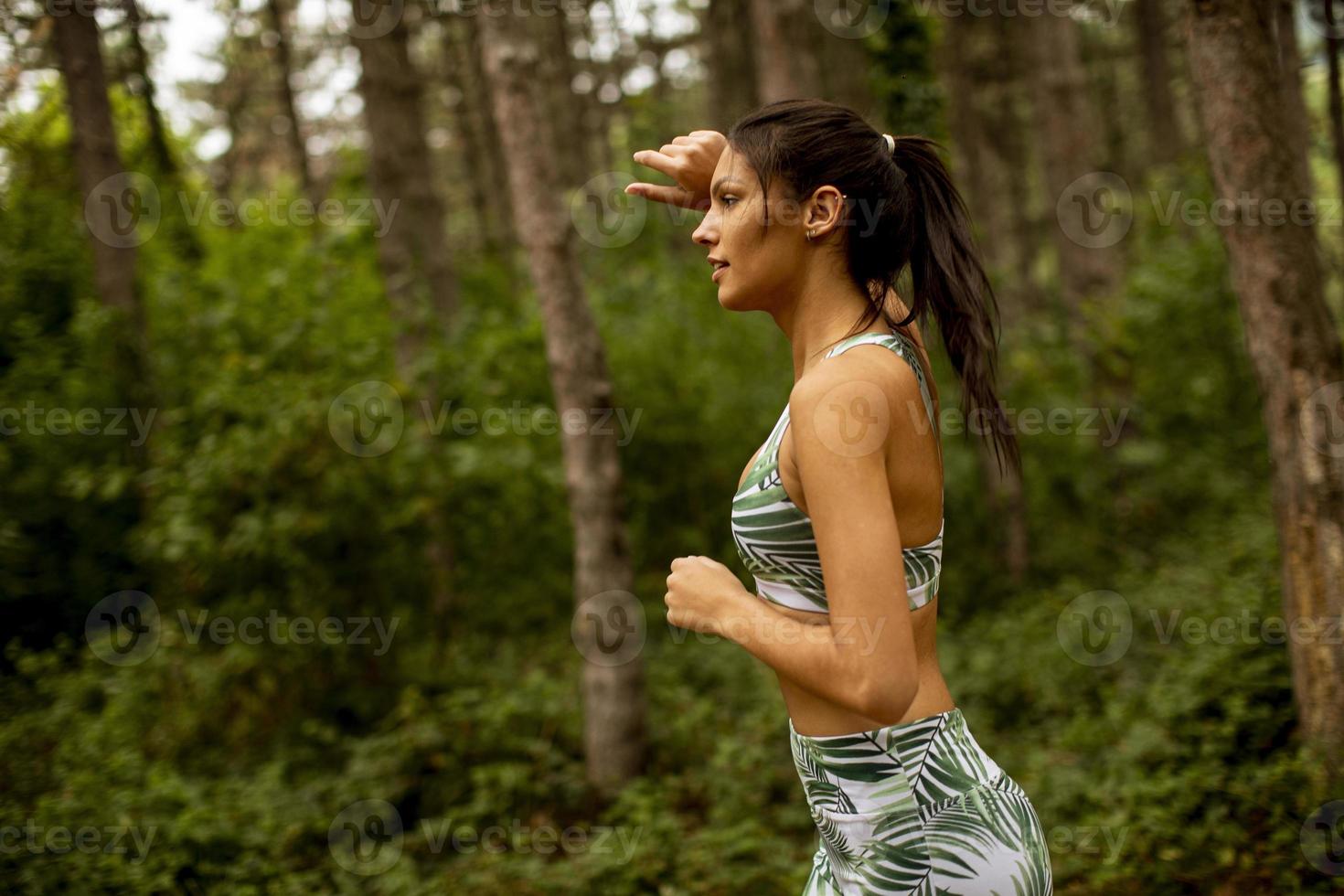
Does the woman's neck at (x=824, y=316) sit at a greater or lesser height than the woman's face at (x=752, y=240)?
lesser

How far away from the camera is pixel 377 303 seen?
8.84 m

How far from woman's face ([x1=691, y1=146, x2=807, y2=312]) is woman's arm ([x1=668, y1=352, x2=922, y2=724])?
28 cm

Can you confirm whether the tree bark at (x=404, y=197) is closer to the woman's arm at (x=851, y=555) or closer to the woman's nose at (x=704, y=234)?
the woman's nose at (x=704, y=234)

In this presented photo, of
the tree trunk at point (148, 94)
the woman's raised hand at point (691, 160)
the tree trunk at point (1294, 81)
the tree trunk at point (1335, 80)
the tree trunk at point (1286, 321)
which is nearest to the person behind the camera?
the woman's raised hand at point (691, 160)

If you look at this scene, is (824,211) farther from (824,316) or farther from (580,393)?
(580,393)

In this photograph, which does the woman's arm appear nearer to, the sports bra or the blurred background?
the sports bra

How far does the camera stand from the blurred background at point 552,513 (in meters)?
4.60

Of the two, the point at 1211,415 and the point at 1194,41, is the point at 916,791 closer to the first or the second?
the point at 1194,41

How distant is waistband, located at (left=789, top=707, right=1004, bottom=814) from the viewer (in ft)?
6.38

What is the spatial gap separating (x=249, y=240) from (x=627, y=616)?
597 centimetres

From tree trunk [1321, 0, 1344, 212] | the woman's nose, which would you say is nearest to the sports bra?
the woman's nose

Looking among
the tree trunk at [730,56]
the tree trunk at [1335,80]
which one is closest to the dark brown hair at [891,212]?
the tree trunk at [1335,80]

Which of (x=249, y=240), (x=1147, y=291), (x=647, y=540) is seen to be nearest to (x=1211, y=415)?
(x=1147, y=291)

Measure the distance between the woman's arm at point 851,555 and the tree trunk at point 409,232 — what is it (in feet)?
19.8
